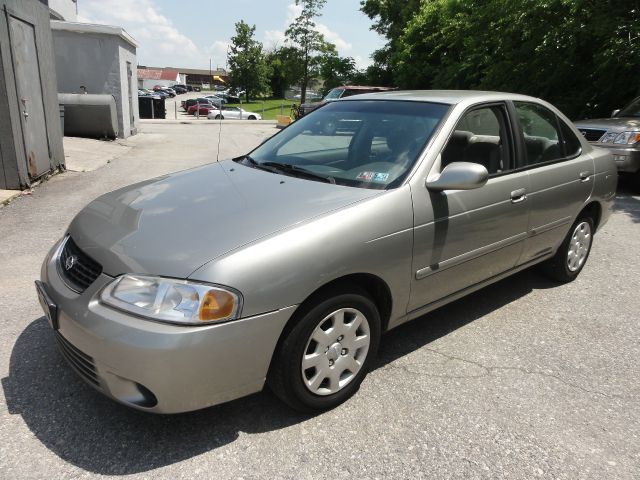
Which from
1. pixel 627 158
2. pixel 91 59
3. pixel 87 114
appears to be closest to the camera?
pixel 627 158

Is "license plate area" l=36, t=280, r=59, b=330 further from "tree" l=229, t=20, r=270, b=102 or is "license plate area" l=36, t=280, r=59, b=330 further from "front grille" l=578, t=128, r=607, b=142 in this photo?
"tree" l=229, t=20, r=270, b=102

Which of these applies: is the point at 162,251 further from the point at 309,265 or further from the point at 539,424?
the point at 539,424

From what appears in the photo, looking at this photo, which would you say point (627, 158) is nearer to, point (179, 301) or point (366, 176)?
point (366, 176)

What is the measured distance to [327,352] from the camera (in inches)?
103

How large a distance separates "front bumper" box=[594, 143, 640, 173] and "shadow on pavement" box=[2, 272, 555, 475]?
688 cm

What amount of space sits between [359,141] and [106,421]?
231 centimetres

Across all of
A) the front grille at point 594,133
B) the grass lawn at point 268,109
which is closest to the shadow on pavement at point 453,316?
the front grille at point 594,133

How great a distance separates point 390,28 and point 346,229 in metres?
38.4

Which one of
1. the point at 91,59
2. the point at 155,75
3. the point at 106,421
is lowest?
the point at 155,75

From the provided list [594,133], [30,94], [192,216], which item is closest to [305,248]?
[192,216]

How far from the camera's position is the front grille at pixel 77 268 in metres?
2.49

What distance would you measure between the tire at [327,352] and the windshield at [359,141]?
764 millimetres

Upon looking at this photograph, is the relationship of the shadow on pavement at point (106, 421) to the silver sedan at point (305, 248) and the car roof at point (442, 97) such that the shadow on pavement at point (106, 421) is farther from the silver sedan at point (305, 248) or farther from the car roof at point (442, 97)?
the car roof at point (442, 97)

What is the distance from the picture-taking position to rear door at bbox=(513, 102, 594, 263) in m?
3.82
